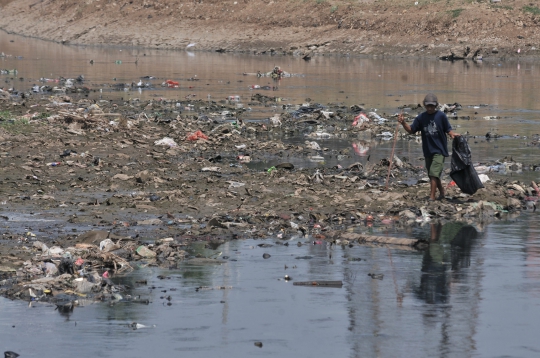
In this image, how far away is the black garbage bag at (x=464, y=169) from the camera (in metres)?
12.1

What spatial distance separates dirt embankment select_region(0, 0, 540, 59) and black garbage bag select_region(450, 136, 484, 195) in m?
37.1

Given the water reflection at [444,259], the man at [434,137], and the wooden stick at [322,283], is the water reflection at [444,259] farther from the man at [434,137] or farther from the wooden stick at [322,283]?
the man at [434,137]

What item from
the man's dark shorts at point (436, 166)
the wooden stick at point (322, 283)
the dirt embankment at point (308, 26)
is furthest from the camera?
the dirt embankment at point (308, 26)

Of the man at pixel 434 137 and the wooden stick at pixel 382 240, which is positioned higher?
the man at pixel 434 137

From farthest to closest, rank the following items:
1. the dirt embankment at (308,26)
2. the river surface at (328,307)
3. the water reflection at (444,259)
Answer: the dirt embankment at (308,26), the water reflection at (444,259), the river surface at (328,307)

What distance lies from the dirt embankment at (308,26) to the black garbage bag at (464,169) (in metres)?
37.1

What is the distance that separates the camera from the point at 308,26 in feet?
192

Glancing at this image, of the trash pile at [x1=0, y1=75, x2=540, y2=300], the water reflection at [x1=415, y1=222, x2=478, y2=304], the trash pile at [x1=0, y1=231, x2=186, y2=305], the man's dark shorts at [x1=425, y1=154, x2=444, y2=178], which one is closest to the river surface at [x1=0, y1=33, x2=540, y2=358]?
the water reflection at [x1=415, y1=222, x2=478, y2=304]

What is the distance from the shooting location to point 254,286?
27.8ft

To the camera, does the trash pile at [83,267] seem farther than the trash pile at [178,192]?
No

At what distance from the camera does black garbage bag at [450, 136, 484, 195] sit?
475 inches

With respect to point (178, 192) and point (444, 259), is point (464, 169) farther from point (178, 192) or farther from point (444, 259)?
point (178, 192)

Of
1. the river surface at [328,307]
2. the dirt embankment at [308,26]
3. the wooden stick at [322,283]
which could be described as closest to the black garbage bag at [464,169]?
the river surface at [328,307]

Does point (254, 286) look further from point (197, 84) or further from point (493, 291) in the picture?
point (197, 84)
